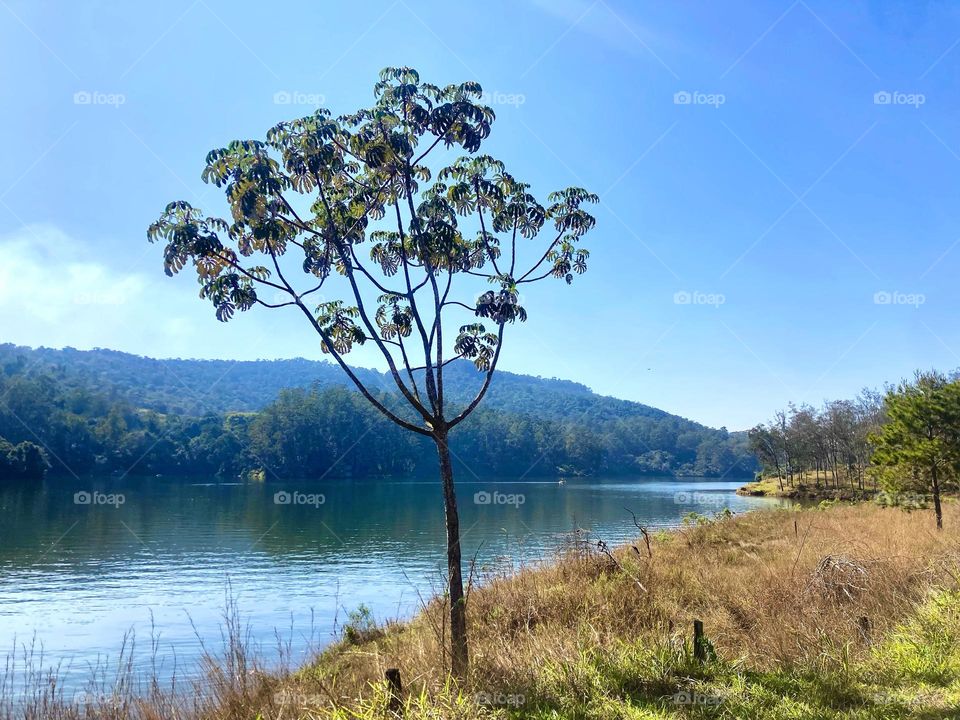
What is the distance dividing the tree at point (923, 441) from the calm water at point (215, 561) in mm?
13027

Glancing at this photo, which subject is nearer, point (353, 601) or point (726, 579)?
point (726, 579)

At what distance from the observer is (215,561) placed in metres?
30.7

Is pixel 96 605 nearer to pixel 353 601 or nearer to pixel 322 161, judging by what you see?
pixel 353 601

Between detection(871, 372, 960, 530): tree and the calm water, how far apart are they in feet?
42.7

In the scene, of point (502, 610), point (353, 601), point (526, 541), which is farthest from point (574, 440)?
point (502, 610)

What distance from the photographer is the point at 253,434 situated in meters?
123

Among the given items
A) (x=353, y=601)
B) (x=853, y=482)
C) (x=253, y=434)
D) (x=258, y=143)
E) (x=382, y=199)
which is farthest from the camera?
(x=253, y=434)

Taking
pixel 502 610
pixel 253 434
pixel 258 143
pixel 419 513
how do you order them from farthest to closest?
1. pixel 253 434
2. pixel 419 513
3. pixel 502 610
4. pixel 258 143

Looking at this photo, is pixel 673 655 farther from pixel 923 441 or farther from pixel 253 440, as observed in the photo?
pixel 253 440

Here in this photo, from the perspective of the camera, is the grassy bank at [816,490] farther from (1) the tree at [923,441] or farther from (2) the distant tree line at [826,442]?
(1) the tree at [923,441]

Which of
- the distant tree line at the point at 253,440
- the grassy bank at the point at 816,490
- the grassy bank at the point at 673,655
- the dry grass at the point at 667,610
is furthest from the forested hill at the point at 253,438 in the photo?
the grassy bank at the point at 673,655

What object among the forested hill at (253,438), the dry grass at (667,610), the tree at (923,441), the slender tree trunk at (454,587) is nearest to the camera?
the slender tree trunk at (454,587)

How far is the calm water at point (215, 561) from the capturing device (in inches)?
711

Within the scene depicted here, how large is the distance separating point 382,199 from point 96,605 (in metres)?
20.0
